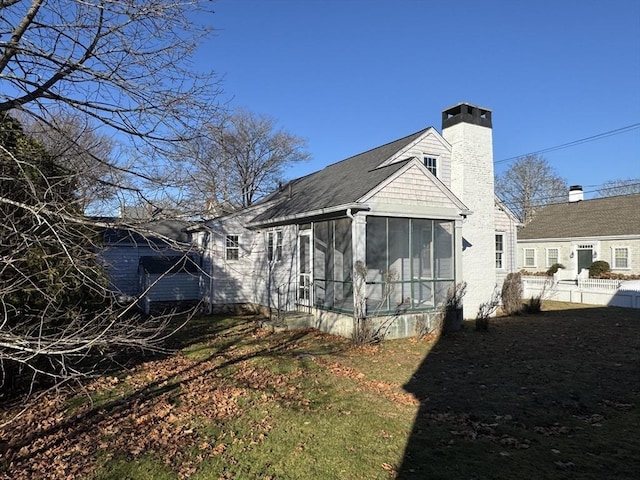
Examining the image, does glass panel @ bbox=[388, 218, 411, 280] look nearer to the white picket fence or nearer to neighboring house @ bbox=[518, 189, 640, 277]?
the white picket fence

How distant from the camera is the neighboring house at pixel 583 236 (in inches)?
1016

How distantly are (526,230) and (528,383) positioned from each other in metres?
29.7

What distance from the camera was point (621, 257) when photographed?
25.9 meters

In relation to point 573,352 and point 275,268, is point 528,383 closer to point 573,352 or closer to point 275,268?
point 573,352

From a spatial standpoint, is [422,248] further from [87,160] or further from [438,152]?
[87,160]

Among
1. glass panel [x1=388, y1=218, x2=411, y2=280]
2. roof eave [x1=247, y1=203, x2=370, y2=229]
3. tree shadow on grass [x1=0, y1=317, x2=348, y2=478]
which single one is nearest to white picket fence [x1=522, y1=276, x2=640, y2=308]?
glass panel [x1=388, y1=218, x2=411, y2=280]

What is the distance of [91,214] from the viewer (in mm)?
5176

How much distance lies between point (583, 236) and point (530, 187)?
66.3 ft

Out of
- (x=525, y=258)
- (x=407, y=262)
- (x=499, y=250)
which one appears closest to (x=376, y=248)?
(x=407, y=262)

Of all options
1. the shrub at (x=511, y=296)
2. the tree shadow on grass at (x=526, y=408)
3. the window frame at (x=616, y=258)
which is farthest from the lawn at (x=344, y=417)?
the window frame at (x=616, y=258)

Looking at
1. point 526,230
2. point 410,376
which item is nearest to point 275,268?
point 410,376

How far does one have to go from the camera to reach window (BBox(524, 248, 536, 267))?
31748mm

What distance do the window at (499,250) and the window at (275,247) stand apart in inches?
340

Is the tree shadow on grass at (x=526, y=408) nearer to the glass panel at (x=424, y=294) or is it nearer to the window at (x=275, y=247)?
the glass panel at (x=424, y=294)
